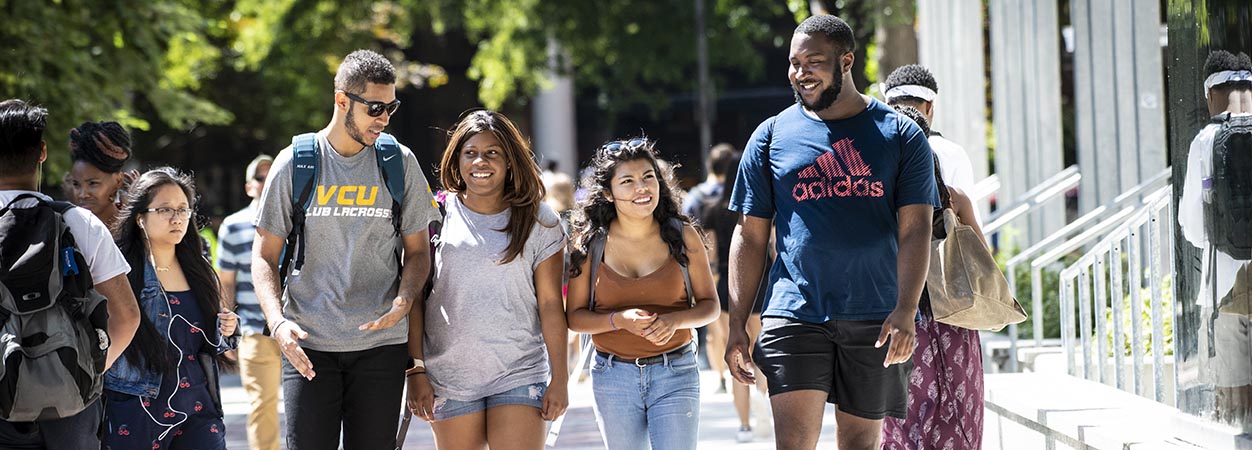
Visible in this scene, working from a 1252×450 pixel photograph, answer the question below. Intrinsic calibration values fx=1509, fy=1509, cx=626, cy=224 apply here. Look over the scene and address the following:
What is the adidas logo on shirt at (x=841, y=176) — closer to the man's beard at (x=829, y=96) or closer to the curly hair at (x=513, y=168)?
the man's beard at (x=829, y=96)

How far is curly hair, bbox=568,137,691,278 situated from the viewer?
18.8 ft

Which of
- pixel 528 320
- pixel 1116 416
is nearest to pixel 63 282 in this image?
pixel 528 320

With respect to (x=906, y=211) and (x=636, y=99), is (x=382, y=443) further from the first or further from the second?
(x=636, y=99)

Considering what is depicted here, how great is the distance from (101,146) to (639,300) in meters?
2.31

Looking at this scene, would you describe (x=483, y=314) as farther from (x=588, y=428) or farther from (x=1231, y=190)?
(x=588, y=428)

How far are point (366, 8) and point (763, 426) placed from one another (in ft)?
51.7

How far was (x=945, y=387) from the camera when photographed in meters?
6.00

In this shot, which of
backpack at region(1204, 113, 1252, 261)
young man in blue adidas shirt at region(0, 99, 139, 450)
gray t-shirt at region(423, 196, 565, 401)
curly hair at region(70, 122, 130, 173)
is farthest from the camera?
curly hair at region(70, 122, 130, 173)

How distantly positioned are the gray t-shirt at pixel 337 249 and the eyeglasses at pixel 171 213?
3.59 ft

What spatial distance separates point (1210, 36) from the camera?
4871mm

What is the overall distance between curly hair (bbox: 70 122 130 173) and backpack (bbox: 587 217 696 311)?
202 cm

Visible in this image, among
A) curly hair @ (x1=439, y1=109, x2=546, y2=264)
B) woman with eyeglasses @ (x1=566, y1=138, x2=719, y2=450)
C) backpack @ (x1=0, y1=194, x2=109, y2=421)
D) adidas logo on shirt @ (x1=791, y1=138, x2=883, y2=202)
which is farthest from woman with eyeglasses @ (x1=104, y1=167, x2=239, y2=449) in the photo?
adidas logo on shirt @ (x1=791, y1=138, x2=883, y2=202)

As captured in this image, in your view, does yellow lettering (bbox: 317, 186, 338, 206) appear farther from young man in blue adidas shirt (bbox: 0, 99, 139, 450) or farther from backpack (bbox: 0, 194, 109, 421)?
backpack (bbox: 0, 194, 109, 421)

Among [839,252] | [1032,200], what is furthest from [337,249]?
[1032,200]
